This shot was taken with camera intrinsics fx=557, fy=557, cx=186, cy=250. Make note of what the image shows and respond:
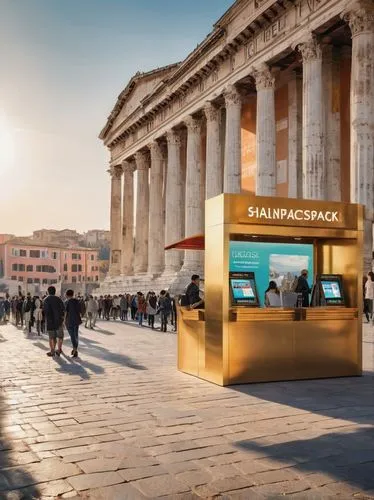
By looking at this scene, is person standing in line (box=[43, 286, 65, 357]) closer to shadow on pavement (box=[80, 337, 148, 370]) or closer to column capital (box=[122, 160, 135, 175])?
shadow on pavement (box=[80, 337, 148, 370])

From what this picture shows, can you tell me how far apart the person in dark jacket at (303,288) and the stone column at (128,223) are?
103ft

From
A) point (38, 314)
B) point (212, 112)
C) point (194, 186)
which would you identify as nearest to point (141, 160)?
point (194, 186)

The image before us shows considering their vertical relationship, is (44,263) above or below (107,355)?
above

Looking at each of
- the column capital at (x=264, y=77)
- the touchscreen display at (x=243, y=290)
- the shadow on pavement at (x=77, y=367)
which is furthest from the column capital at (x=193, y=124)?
the touchscreen display at (x=243, y=290)

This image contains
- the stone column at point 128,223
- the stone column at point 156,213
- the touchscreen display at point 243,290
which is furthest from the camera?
the stone column at point 128,223

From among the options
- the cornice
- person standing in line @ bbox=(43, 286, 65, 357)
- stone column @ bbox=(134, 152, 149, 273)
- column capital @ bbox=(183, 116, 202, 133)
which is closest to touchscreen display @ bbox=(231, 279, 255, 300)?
person standing in line @ bbox=(43, 286, 65, 357)

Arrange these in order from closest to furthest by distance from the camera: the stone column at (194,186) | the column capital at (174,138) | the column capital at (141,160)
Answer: the stone column at (194,186)
the column capital at (174,138)
the column capital at (141,160)

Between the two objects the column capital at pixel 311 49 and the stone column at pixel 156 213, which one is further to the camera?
the stone column at pixel 156 213

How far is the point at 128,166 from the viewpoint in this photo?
41.6m

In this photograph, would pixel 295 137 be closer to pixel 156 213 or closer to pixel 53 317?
pixel 156 213

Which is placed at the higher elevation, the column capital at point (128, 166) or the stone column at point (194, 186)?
the column capital at point (128, 166)

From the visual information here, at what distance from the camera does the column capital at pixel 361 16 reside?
693 inches

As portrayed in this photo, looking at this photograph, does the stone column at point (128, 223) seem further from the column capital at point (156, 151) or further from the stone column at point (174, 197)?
the stone column at point (174, 197)

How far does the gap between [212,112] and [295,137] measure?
5418mm
